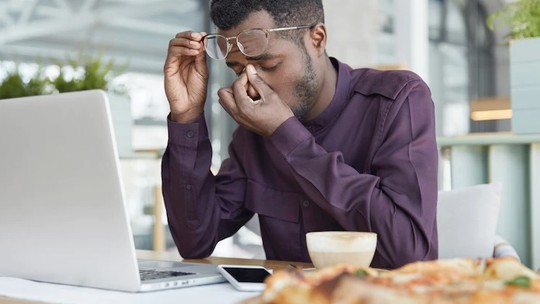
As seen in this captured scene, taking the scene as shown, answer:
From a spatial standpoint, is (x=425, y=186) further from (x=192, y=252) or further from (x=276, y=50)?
(x=192, y=252)

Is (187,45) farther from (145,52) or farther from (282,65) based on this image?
(145,52)

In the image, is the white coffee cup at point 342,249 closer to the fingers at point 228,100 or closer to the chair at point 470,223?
the fingers at point 228,100

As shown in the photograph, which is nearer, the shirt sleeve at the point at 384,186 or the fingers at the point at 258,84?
the shirt sleeve at the point at 384,186

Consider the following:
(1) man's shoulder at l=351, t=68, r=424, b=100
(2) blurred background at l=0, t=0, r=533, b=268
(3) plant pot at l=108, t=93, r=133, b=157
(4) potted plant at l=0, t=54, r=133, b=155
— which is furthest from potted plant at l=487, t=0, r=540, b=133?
(3) plant pot at l=108, t=93, r=133, b=157

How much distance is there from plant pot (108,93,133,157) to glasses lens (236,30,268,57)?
2489 millimetres

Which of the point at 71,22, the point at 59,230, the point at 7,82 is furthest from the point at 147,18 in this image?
the point at 59,230

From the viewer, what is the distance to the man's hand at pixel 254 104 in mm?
1533

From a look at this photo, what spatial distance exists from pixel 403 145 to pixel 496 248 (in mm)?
560

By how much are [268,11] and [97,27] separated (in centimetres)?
430

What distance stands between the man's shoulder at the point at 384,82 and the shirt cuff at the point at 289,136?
26cm

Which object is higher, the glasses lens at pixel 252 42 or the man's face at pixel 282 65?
the glasses lens at pixel 252 42

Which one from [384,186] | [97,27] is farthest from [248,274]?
[97,27]

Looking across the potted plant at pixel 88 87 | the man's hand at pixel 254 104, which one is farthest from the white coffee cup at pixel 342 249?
the potted plant at pixel 88 87

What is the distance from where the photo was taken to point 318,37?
5.76 ft
